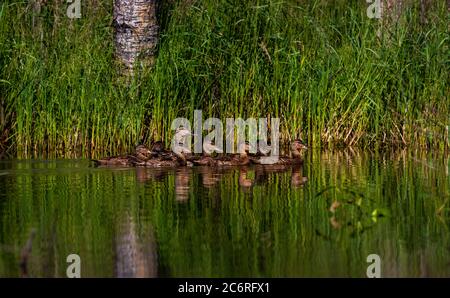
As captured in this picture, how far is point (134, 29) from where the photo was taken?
13008mm

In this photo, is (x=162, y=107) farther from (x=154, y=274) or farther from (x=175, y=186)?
(x=154, y=274)

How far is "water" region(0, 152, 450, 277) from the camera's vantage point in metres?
6.94

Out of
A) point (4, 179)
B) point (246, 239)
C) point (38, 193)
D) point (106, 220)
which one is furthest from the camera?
point (4, 179)

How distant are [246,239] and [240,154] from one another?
13.1 ft

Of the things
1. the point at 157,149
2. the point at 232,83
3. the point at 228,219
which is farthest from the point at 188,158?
the point at 228,219

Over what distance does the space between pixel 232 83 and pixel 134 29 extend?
1.42 m

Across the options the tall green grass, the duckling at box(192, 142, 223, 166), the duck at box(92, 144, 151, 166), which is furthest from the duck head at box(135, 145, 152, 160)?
the tall green grass

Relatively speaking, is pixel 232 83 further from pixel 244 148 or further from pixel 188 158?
pixel 188 158

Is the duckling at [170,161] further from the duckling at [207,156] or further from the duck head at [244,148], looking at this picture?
the duck head at [244,148]

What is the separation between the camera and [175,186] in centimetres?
1011

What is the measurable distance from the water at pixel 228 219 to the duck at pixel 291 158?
0.44 feet

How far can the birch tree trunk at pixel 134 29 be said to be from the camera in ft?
42.4

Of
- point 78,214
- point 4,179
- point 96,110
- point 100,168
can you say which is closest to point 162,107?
point 96,110

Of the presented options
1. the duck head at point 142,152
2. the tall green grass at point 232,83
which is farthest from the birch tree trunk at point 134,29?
the duck head at point 142,152
